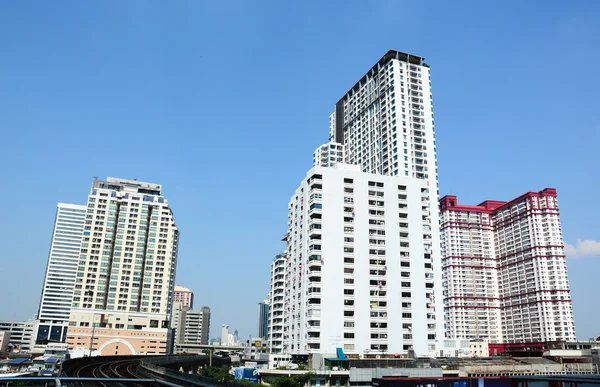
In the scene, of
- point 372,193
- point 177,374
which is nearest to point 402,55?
point 372,193

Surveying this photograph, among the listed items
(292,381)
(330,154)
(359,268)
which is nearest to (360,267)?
(359,268)

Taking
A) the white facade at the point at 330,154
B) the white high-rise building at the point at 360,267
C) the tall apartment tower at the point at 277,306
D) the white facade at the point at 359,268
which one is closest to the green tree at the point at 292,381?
the white facade at the point at 359,268

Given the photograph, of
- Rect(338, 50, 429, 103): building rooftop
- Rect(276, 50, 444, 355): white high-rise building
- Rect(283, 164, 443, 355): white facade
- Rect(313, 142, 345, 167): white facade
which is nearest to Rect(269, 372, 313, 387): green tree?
Rect(283, 164, 443, 355): white facade

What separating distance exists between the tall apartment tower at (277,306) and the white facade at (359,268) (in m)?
9.92

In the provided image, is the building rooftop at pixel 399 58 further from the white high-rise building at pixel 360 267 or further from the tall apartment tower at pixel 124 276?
the tall apartment tower at pixel 124 276

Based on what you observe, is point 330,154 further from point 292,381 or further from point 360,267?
point 292,381

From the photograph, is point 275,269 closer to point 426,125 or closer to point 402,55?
point 426,125

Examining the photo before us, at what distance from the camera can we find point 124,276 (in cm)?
17350

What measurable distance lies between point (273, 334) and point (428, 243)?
45597mm

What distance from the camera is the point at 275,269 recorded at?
145m

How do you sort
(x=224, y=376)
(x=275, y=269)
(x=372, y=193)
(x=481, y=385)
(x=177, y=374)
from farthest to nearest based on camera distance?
1. (x=275, y=269)
2. (x=372, y=193)
3. (x=224, y=376)
4. (x=481, y=385)
5. (x=177, y=374)

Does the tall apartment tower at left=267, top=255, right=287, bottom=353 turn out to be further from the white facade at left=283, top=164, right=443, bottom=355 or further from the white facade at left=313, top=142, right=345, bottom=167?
the white facade at left=313, top=142, right=345, bottom=167

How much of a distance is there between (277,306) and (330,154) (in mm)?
65881

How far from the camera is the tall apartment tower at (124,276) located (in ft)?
538
